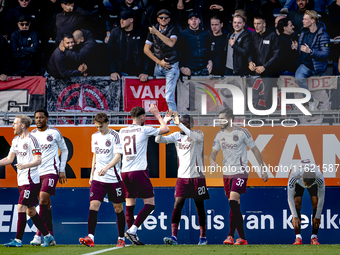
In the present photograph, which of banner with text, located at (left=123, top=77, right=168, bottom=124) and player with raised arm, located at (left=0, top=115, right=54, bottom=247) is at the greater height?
banner with text, located at (left=123, top=77, right=168, bottom=124)

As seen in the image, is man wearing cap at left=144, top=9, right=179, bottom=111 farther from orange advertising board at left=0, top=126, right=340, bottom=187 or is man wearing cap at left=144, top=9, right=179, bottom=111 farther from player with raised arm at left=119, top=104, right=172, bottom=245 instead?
player with raised arm at left=119, top=104, right=172, bottom=245

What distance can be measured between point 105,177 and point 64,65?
5679mm

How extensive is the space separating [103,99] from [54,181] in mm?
4221

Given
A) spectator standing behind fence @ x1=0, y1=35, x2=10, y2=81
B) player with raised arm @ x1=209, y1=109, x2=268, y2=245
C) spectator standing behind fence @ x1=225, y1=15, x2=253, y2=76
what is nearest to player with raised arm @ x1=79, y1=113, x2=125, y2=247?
player with raised arm @ x1=209, y1=109, x2=268, y2=245

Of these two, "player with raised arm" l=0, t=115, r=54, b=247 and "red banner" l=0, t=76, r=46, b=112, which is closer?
"player with raised arm" l=0, t=115, r=54, b=247

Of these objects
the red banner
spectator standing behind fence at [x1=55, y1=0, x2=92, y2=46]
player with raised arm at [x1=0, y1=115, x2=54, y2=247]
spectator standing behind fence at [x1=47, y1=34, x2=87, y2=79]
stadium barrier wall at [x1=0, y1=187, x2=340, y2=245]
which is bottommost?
stadium barrier wall at [x1=0, y1=187, x2=340, y2=245]

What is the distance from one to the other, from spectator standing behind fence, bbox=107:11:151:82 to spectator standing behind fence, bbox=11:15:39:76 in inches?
77.3

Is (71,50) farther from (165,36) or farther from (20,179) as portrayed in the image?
(20,179)

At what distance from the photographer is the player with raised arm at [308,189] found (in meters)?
7.93

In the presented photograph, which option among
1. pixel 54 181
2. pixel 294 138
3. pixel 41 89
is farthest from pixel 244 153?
pixel 41 89

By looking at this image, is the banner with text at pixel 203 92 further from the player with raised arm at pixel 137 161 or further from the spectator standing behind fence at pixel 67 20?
the player with raised arm at pixel 137 161

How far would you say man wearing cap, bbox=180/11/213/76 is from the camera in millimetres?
11695

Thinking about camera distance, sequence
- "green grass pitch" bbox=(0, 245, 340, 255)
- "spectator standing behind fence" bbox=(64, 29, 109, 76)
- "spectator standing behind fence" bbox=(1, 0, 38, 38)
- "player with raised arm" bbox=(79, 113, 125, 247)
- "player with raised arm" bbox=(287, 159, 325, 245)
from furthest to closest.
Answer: "spectator standing behind fence" bbox=(1, 0, 38, 38)
"spectator standing behind fence" bbox=(64, 29, 109, 76)
"player with raised arm" bbox=(287, 159, 325, 245)
"player with raised arm" bbox=(79, 113, 125, 247)
"green grass pitch" bbox=(0, 245, 340, 255)

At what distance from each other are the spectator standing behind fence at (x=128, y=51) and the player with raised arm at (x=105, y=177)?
4.76 m
